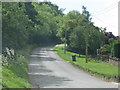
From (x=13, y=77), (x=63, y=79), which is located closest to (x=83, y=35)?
(x=63, y=79)

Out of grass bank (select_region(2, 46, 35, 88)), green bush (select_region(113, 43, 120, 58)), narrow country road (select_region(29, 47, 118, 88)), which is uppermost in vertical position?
green bush (select_region(113, 43, 120, 58))

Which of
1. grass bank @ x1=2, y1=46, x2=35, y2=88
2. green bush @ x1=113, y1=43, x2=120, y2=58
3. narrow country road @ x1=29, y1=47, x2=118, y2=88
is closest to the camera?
grass bank @ x1=2, y1=46, x2=35, y2=88

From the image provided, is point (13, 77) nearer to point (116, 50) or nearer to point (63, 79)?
point (63, 79)

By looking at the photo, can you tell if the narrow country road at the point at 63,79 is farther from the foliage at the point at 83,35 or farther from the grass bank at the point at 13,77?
the foliage at the point at 83,35

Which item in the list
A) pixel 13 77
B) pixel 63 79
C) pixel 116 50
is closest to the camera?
pixel 13 77

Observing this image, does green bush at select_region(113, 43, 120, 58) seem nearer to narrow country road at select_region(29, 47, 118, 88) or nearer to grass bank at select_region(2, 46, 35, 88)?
narrow country road at select_region(29, 47, 118, 88)

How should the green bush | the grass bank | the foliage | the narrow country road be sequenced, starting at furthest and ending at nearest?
the foliage
the green bush
the narrow country road
the grass bank

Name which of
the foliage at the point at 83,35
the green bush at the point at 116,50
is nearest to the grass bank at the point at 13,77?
the green bush at the point at 116,50

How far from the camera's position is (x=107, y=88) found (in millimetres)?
22156

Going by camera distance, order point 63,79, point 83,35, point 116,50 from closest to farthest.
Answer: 1. point 63,79
2. point 116,50
3. point 83,35

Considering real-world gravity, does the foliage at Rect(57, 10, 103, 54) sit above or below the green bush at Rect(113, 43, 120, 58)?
above

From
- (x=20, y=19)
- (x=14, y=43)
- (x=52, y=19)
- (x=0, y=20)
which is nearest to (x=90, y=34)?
(x=20, y=19)

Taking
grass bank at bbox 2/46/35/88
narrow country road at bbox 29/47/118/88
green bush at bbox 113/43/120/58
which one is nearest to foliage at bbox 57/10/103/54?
green bush at bbox 113/43/120/58

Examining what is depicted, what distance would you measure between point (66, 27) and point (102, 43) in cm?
1467
